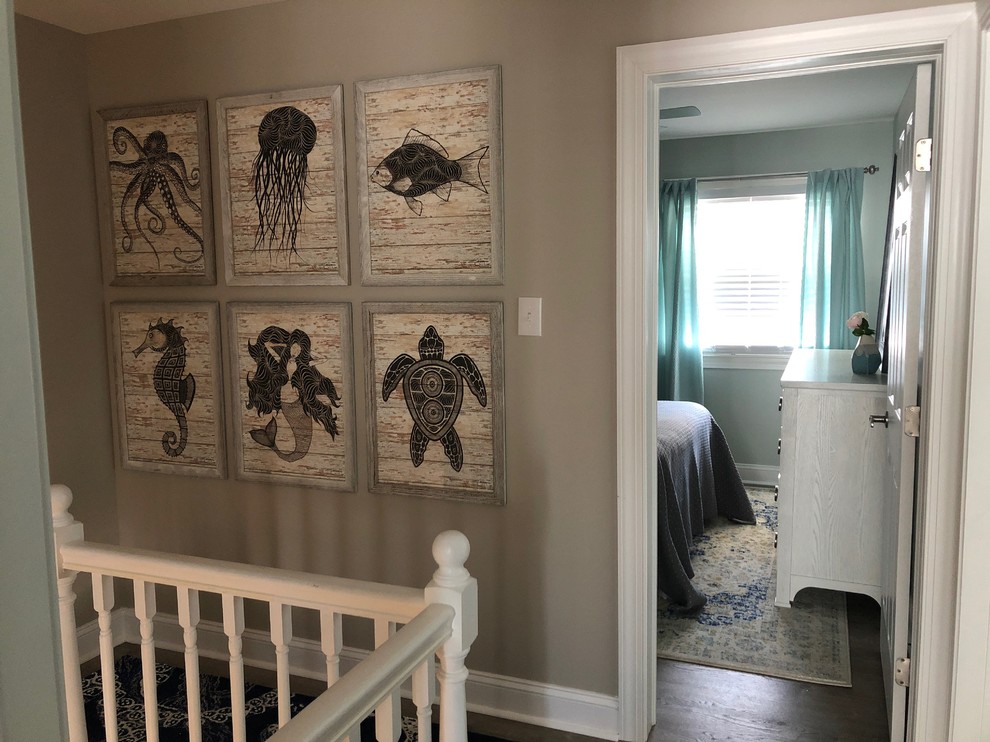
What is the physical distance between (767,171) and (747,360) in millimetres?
1374

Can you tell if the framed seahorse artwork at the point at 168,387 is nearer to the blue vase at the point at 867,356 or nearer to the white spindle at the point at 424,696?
the white spindle at the point at 424,696

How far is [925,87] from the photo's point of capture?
7.00ft

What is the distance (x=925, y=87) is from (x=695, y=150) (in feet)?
12.6

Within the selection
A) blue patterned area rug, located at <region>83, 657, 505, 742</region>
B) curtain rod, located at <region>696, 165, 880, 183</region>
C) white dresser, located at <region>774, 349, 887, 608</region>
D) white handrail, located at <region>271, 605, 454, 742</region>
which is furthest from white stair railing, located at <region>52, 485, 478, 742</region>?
curtain rod, located at <region>696, 165, 880, 183</region>

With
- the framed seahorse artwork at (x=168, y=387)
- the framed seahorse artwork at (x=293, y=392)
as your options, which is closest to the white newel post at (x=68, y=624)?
the framed seahorse artwork at (x=293, y=392)

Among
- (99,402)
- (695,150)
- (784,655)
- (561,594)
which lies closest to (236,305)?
(99,402)

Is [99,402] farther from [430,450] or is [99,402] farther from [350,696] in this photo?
[350,696]

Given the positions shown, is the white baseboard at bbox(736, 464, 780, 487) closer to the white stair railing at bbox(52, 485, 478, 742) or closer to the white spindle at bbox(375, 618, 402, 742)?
the white stair railing at bbox(52, 485, 478, 742)

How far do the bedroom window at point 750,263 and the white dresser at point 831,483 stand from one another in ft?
7.48

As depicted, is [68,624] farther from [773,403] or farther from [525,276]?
[773,403]

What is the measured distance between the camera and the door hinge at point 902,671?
7.55ft

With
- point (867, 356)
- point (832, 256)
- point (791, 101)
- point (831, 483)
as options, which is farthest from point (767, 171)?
point (831, 483)

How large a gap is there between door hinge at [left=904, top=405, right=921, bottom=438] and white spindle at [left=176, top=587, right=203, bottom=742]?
1.92m

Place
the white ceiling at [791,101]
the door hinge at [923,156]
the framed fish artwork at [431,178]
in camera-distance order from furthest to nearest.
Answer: the white ceiling at [791,101], the framed fish artwork at [431,178], the door hinge at [923,156]
